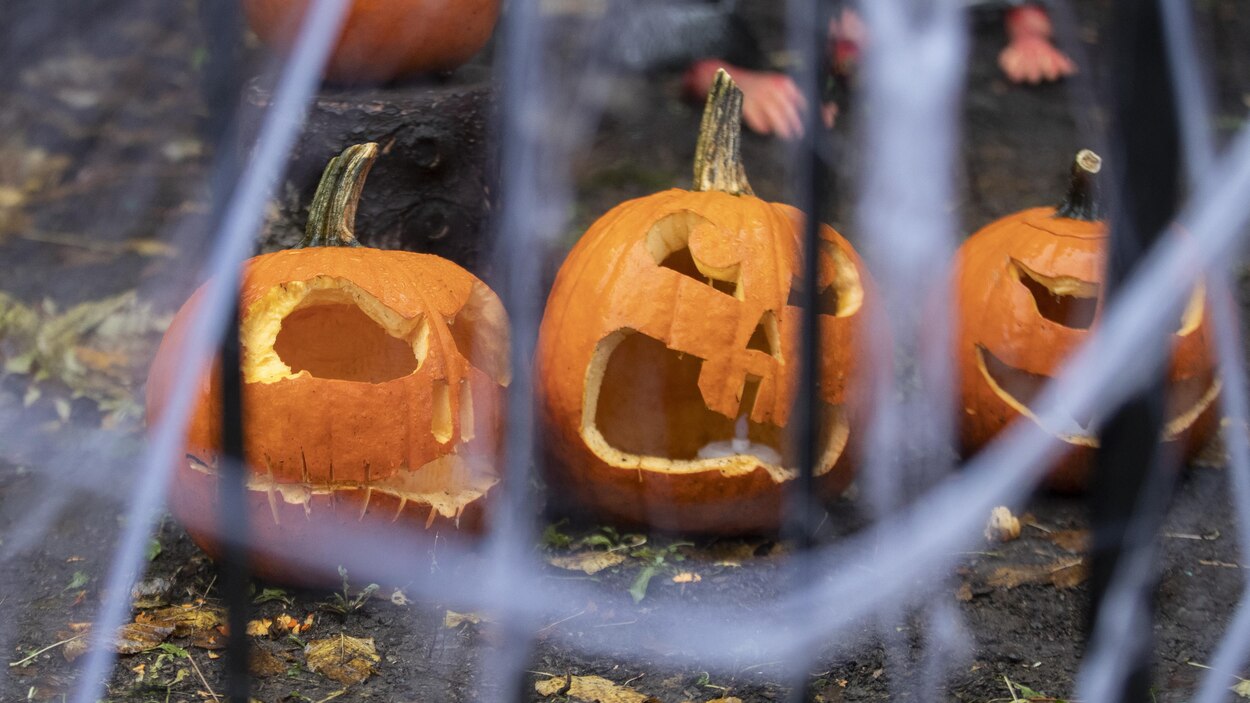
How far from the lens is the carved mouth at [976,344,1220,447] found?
2264 mm

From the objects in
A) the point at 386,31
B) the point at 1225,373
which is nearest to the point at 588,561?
the point at 386,31

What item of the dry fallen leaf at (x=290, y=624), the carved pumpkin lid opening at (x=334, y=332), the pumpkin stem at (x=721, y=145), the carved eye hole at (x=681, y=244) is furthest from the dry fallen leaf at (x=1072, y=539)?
the dry fallen leaf at (x=290, y=624)

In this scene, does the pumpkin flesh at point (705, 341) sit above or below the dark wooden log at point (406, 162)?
below

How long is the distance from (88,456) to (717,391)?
1312mm

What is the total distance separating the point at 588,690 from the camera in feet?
5.41

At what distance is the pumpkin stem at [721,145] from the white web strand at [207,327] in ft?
2.47

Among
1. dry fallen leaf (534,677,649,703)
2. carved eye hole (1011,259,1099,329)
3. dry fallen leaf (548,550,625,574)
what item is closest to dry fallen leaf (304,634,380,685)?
dry fallen leaf (534,677,649,703)

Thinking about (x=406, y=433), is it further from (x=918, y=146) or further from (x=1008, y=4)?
(x=1008, y=4)

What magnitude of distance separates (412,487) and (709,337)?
554mm

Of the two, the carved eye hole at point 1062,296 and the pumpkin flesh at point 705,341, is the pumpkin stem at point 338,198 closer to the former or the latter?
the pumpkin flesh at point 705,341

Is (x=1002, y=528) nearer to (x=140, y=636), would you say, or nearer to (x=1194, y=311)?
(x=1194, y=311)

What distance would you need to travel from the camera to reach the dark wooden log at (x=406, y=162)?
89.1 inches

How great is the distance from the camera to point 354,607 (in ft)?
6.07

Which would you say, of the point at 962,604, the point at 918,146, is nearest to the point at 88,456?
the point at 962,604
